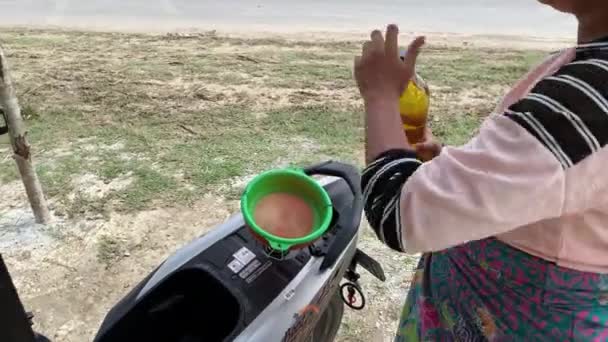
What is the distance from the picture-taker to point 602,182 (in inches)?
30.4

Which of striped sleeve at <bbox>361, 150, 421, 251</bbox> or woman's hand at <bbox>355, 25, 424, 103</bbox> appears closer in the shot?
striped sleeve at <bbox>361, 150, 421, 251</bbox>

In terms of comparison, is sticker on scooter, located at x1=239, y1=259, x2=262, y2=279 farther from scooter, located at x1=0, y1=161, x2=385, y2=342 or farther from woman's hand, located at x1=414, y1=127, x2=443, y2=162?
woman's hand, located at x1=414, y1=127, x2=443, y2=162

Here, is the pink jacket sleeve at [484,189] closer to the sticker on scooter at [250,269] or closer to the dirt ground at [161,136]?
the sticker on scooter at [250,269]

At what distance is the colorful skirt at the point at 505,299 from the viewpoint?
0.98 meters

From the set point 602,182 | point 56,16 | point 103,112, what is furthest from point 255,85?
point 56,16

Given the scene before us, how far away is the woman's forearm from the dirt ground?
157 centimetres

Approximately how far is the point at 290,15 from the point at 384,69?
7695 millimetres

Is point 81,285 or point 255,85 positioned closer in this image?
point 81,285

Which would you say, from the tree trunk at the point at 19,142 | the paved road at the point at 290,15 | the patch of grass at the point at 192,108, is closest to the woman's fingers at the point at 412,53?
the tree trunk at the point at 19,142

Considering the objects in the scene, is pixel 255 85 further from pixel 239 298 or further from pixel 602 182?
pixel 602 182

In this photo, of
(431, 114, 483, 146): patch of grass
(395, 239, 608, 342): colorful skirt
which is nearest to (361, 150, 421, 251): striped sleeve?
(395, 239, 608, 342): colorful skirt

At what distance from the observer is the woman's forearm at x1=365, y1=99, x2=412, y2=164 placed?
3.23ft

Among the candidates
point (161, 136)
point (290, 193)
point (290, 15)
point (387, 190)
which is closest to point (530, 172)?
point (387, 190)

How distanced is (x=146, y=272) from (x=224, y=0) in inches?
288
